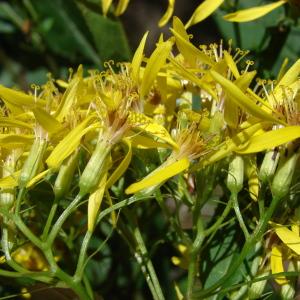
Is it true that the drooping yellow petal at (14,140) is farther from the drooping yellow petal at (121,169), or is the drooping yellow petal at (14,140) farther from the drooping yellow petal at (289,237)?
the drooping yellow petal at (289,237)

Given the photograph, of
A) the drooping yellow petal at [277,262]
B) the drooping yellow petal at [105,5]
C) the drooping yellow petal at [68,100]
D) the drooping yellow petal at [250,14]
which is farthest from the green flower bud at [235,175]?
the drooping yellow petal at [105,5]

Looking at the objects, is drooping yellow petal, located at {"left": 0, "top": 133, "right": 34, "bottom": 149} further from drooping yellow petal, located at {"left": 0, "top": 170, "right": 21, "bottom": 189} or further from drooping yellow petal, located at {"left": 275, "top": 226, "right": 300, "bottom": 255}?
drooping yellow petal, located at {"left": 275, "top": 226, "right": 300, "bottom": 255}

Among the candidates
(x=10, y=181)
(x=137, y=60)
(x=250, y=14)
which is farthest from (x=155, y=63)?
(x=250, y=14)

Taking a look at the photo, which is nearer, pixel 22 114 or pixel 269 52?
pixel 22 114

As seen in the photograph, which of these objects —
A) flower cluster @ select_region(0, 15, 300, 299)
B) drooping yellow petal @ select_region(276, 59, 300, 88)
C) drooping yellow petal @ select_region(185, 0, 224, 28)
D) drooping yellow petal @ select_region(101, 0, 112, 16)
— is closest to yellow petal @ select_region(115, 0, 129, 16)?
drooping yellow petal @ select_region(101, 0, 112, 16)

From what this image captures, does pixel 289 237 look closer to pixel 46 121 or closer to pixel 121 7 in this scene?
pixel 46 121

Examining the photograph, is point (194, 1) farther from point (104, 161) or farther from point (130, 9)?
point (104, 161)

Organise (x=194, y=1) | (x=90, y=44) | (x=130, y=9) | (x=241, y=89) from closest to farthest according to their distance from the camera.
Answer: (x=241, y=89) → (x=90, y=44) → (x=194, y=1) → (x=130, y=9)

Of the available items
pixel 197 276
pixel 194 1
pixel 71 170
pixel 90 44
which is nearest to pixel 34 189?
pixel 71 170
